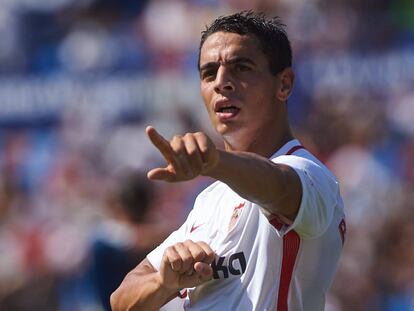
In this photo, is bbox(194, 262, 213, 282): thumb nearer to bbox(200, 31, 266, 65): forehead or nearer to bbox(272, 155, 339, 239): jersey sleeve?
bbox(272, 155, 339, 239): jersey sleeve

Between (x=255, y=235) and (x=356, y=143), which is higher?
(x=255, y=235)

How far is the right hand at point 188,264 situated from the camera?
153 inches

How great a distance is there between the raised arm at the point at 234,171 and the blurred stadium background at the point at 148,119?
237 inches

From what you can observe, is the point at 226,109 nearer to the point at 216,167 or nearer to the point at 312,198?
the point at 312,198

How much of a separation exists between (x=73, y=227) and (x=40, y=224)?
427 millimetres

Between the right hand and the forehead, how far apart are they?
0.82m

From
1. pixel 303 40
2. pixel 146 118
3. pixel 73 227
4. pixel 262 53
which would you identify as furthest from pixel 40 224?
pixel 262 53

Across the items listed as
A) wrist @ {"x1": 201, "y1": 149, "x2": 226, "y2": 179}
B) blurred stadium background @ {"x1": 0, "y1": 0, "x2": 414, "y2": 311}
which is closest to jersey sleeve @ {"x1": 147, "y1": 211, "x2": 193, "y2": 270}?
wrist @ {"x1": 201, "y1": 149, "x2": 226, "y2": 179}

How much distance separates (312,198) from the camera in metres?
3.76

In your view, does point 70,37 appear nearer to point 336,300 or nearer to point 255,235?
point 336,300

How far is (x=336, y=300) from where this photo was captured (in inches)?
384

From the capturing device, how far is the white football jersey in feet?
12.7

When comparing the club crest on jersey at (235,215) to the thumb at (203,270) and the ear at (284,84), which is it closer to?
the thumb at (203,270)

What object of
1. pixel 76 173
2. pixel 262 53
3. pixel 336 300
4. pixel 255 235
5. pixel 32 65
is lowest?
pixel 336 300
